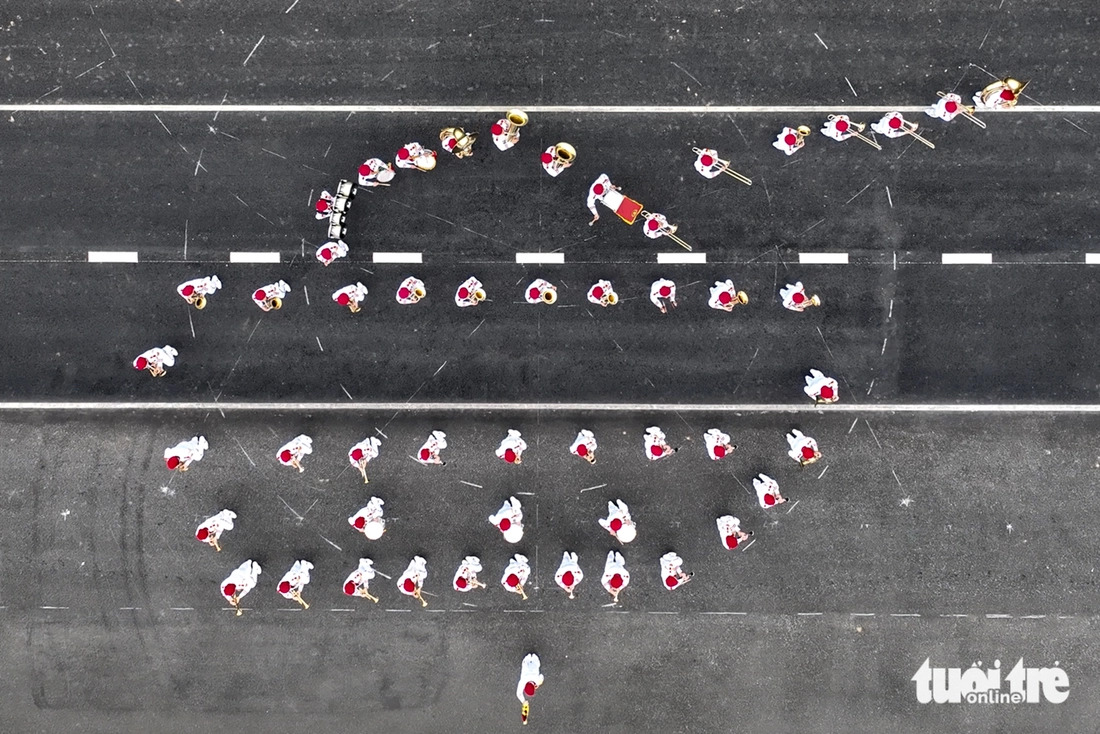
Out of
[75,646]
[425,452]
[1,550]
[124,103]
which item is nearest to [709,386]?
[425,452]

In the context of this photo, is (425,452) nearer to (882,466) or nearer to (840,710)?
(882,466)

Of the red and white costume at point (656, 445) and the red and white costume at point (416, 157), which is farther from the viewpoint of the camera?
the red and white costume at point (656, 445)

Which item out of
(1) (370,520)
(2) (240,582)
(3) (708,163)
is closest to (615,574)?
(1) (370,520)

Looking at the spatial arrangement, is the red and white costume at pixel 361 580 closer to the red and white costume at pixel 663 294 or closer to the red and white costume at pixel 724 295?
the red and white costume at pixel 663 294

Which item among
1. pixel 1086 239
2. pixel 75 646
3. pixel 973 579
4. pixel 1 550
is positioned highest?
pixel 1086 239

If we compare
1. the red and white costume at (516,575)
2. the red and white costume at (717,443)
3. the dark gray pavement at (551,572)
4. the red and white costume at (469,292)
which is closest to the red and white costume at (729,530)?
the dark gray pavement at (551,572)

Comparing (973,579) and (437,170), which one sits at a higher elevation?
(437,170)
